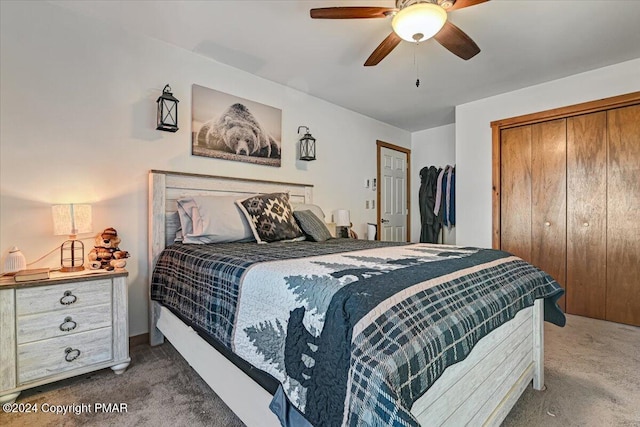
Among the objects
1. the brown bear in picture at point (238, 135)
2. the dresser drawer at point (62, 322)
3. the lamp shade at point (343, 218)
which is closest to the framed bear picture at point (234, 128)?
the brown bear in picture at point (238, 135)

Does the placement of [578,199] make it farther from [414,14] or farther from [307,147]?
[307,147]

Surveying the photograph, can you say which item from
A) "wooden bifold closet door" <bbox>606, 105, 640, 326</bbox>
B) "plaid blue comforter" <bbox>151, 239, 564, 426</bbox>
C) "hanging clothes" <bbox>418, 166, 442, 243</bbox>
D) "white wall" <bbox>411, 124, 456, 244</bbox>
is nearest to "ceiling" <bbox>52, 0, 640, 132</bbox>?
"wooden bifold closet door" <bbox>606, 105, 640, 326</bbox>

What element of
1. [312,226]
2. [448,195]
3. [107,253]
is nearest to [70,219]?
[107,253]

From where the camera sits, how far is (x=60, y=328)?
5.45 feet

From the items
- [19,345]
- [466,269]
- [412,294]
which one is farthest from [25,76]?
[466,269]

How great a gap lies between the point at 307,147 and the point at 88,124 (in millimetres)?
1923

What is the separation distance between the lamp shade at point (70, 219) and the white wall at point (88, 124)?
9.7 inches

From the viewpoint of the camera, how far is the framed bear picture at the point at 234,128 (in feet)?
8.61

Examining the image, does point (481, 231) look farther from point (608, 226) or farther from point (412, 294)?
point (412, 294)

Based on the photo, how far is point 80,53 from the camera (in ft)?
6.84

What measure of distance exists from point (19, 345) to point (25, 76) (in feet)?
5.25

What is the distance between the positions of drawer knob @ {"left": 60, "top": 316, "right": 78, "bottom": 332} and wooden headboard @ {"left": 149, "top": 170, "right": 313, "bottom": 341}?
597 millimetres

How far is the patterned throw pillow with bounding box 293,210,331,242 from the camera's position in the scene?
8.12ft

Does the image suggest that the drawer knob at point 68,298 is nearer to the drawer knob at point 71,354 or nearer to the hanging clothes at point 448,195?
the drawer knob at point 71,354
